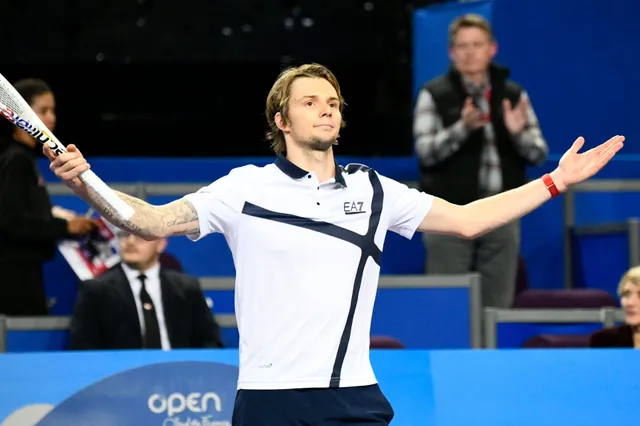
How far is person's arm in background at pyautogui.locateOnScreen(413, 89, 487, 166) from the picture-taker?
22.7 ft

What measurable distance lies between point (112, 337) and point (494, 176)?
101 inches

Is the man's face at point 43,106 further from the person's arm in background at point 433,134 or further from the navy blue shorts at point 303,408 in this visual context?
the navy blue shorts at point 303,408

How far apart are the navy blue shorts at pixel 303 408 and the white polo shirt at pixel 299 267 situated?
3 cm

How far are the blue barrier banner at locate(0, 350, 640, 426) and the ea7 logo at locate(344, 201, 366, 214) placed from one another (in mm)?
1186

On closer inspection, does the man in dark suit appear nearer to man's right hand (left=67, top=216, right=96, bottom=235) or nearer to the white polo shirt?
man's right hand (left=67, top=216, right=96, bottom=235)

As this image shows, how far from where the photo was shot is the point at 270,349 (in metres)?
3.56

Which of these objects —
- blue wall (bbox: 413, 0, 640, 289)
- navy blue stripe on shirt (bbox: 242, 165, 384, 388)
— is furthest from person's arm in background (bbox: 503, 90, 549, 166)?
navy blue stripe on shirt (bbox: 242, 165, 384, 388)

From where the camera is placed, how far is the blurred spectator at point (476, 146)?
22.9ft

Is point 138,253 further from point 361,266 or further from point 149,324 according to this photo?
point 361,266

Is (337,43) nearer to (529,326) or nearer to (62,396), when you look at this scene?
(529,326)

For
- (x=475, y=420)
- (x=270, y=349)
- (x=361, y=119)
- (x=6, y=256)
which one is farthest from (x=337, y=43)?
(x=270, y=349)

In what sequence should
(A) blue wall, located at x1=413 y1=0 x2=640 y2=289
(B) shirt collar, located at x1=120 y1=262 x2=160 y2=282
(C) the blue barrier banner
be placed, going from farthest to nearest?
(A) blue wall, located at x1=413 y1=0 x2=640 y2=289, (B) shirt collar, located at x1=120 y1=262 x2=160 y2=282, (C) the blue barrier banner

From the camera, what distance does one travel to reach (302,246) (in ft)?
11.8

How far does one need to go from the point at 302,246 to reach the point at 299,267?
0.21 feet
